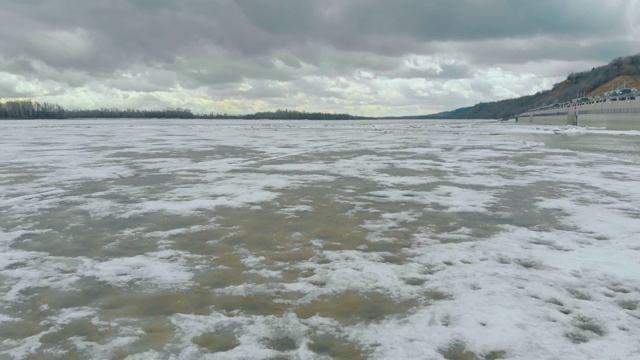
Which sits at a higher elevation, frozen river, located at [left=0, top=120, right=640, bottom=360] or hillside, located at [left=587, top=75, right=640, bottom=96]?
hillside, located at [left=587, top=75, right=640, bottom=96]

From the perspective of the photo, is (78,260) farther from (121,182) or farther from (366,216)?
(121,182)

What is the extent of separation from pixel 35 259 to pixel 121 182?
6.77 meters

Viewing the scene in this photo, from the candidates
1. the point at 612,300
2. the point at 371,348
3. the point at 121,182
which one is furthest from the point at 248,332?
the point at 121,182

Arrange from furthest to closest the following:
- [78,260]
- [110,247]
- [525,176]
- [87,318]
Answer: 1. [525,176]
2. [110,247]
3. [78,260]
4. [87,318]

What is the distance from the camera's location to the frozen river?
3.59 meters

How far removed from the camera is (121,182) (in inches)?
478

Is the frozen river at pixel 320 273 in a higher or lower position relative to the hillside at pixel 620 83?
lower

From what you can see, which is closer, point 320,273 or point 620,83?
point 320,273

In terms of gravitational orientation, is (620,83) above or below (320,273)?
above

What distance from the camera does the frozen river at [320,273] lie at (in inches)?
141

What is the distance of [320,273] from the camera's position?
5113 millimetres

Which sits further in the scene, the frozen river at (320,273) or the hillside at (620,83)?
the hillside at (620,83)

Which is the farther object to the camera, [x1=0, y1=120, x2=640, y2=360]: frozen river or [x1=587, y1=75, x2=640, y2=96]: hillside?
[x1=587, y1=75, x2=640, y2=96]: hillside

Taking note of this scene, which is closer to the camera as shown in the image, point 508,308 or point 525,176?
point 508,308
